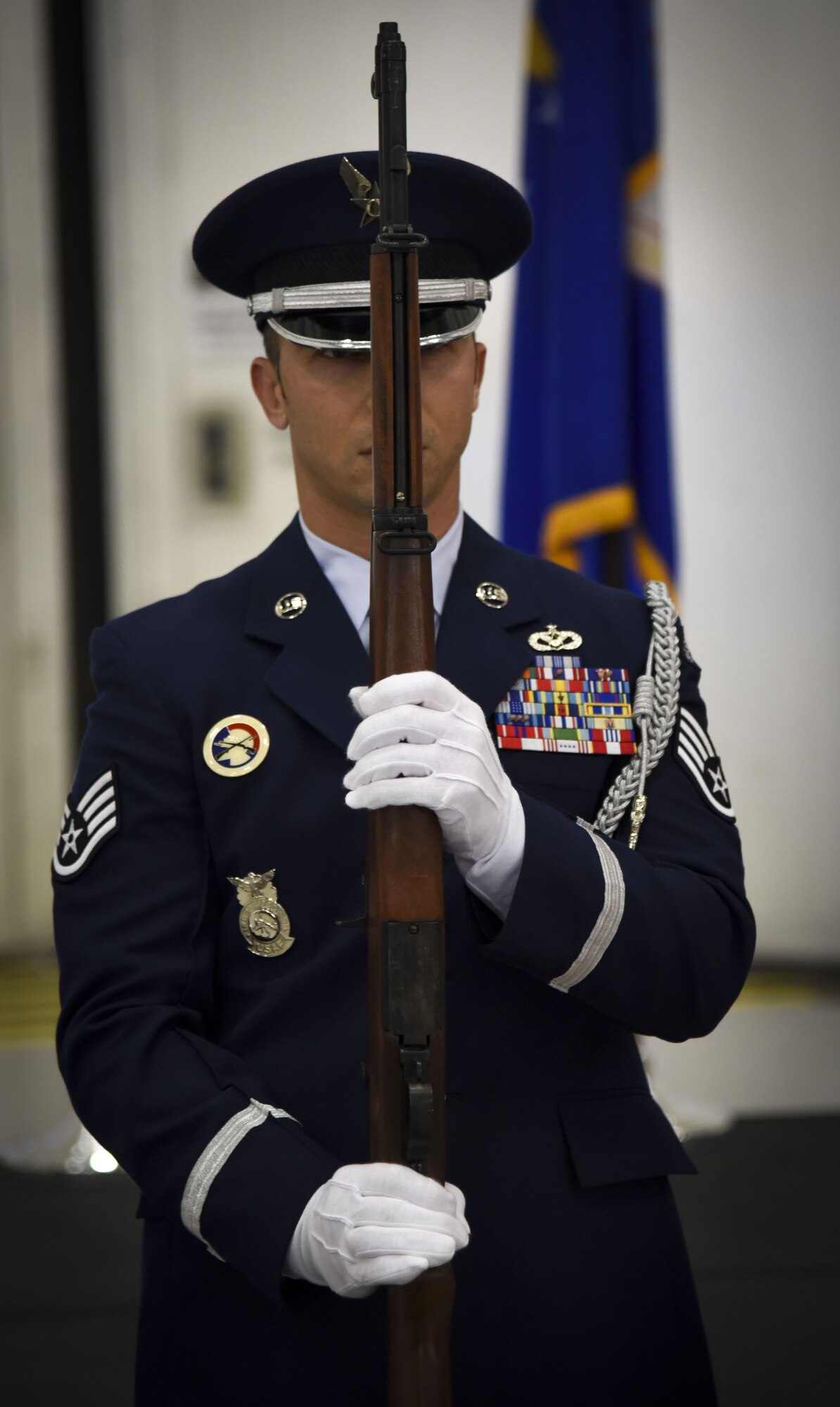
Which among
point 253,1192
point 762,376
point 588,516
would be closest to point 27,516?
point 588,516

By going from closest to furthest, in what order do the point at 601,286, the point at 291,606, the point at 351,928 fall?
the point at 351,928, the point at 291,606, the point at 601,286

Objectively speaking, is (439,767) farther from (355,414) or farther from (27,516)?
(27,516)

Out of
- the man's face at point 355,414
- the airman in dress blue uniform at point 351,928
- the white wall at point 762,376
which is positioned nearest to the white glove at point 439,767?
the airman in dress blue uniform at point 351,928

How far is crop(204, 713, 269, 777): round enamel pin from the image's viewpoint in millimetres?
1086

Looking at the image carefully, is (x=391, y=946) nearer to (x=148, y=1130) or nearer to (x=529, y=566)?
(x=148, y=1130)

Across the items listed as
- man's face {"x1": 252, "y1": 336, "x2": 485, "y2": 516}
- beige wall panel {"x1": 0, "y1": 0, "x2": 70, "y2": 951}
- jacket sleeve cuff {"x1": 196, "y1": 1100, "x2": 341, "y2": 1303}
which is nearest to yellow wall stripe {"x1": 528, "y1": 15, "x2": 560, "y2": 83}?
beige wall panel {"x1": 0, "y1": 0, "x2": 70, "y2": 951}

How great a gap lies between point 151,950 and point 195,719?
0.58 feet

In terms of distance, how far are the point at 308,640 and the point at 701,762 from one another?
320 millimetres

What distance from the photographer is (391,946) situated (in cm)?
88

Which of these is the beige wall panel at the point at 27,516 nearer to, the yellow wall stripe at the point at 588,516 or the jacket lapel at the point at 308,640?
the yellow wall stripe at the point at 588,516

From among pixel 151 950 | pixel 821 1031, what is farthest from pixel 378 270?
pixel 821 1031

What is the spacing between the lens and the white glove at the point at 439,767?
89 centimetres

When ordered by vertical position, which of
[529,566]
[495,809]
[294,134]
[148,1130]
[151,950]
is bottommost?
[148,1130]

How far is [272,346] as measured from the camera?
3.84ft
